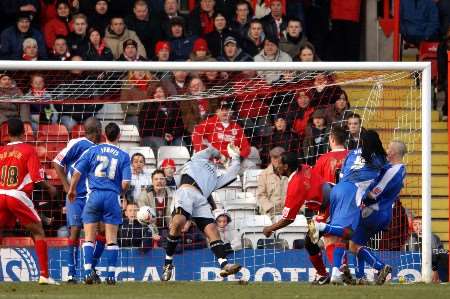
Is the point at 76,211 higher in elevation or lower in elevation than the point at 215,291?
higher

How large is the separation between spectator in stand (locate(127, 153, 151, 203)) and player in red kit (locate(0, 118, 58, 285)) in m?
2.88

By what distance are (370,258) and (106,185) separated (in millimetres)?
2855

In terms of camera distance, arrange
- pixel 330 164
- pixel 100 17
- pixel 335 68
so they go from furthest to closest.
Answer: pixel 100 17, pixel 335 68, pixel 330 164

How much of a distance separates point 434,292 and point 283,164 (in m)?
2.19

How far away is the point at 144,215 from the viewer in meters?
17.9

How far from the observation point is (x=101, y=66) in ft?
59.6

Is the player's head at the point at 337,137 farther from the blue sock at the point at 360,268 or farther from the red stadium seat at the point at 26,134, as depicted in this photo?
the red stadium seat at the point at 26,134

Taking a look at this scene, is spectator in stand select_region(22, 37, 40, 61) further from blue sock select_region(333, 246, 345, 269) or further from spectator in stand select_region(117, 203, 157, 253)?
blue sock select_region(333, 246, 345, 269)

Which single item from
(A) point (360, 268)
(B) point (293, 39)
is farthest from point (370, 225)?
(B) point (293, 39)

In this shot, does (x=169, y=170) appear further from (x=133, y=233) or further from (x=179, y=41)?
(x=179, y=41)

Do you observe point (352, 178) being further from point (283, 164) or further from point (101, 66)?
point (101, 66)

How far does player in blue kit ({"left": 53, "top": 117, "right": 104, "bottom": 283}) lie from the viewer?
17547 mm

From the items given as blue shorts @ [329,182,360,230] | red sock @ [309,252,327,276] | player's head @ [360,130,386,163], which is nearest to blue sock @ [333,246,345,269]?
blue shorts @ [329,182,360,230]

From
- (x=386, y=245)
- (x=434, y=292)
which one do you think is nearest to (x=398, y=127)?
(x=386, y=245)
